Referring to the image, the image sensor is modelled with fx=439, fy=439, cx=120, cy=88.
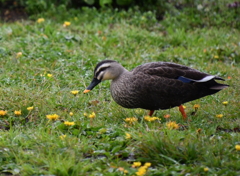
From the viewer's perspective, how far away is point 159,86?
5.05 m

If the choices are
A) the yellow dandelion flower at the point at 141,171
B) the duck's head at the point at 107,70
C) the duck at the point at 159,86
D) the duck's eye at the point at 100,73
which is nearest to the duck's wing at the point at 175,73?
the duck at the point at 159,86

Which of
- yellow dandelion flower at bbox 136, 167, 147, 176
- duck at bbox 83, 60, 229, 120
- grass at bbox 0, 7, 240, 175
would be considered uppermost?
duck at bbox 83, 60, 229, 120

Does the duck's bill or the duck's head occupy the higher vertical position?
the duck's head

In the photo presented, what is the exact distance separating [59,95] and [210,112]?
1.99m

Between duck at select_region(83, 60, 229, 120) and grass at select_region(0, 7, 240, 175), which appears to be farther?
duck at select_region(83, 60, 229, 120)

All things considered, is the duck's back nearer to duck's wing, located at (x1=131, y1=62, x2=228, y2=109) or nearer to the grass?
duck's wing, located at (x1=131, y1=62, x2=228, y2=109)

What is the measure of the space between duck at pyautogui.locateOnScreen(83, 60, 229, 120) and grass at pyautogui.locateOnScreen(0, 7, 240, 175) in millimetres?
241

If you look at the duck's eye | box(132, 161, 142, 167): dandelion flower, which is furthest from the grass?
the duck's eye

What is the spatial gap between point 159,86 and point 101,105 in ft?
3.18

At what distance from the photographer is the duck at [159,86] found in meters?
5.05

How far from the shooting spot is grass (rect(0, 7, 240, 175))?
155 inches

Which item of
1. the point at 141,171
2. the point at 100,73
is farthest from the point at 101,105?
the point at 141,171

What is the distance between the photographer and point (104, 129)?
14.8ft

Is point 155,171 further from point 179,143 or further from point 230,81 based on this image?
point 230,81
